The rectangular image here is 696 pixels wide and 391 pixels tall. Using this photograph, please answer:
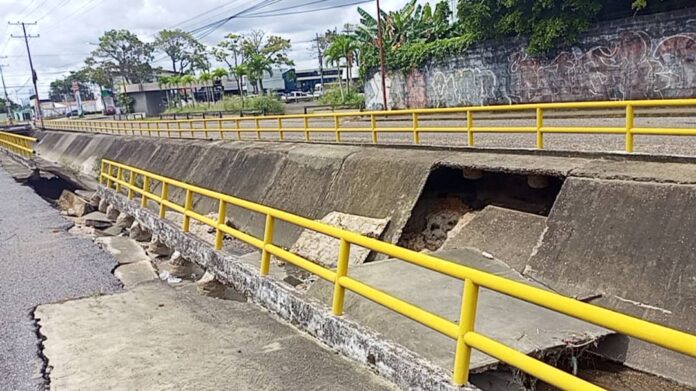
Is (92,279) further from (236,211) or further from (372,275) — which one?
(236,211)

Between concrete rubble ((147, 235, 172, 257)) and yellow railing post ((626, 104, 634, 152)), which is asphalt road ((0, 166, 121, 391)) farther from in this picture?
yellow railing post ((626, 104, 634, 152))

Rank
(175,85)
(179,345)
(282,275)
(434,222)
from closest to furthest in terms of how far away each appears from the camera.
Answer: (179,345)
(282,275)
(434,222)
(175,85)

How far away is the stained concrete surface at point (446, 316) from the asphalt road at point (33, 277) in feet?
9.25

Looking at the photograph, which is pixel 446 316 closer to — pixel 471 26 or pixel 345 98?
pixel 471 26

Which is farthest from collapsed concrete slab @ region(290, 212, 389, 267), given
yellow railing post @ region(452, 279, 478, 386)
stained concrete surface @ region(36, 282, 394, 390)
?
yellow railing post @ region(452, 279, 478, 386)

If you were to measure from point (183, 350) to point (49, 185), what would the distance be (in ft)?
67.9

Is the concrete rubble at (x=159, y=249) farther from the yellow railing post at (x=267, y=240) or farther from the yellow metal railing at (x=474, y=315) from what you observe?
the yellow metal railing at (x=474, y=315)

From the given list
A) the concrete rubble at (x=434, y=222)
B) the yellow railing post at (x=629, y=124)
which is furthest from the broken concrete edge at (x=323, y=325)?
the yellow railing post at (x=629, y=124)

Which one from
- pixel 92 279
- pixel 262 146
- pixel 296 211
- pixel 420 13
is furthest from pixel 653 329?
pixel 420 13

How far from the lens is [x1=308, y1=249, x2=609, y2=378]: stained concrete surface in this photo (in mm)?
5332

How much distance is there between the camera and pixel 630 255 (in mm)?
6496

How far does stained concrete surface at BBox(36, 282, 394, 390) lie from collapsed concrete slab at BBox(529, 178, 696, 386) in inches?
126

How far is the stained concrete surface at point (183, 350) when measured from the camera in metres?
4.41

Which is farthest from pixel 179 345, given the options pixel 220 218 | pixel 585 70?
pixel 585 70
